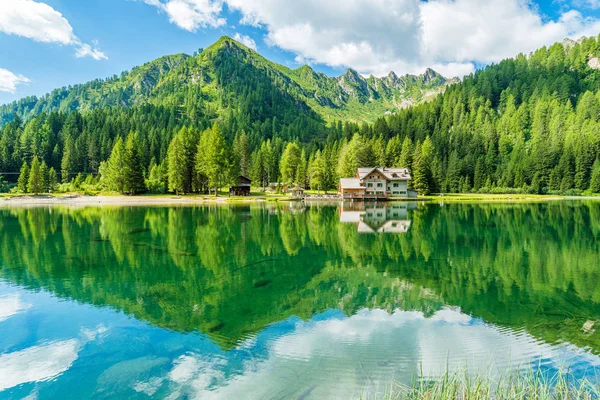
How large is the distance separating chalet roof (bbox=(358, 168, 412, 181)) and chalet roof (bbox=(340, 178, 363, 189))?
1.84 metres

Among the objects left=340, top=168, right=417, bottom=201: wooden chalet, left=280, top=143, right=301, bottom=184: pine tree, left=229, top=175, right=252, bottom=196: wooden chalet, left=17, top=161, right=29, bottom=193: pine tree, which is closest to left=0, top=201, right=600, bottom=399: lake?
left=229, top=175, right=252, bottom=196: wooden chalet

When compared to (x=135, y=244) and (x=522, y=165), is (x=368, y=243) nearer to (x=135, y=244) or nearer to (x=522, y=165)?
(x=135, y=244)

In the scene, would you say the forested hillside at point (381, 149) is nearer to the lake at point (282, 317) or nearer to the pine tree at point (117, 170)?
the pine tree at point (117, 170)

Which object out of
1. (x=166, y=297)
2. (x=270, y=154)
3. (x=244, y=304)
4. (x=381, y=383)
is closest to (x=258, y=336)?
(x=244, y=304)

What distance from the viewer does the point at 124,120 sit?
132375 mm

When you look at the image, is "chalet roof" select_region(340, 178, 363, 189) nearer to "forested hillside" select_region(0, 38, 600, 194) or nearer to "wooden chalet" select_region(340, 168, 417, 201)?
"wooden chalet" select_region(340, 168, 417, 201)

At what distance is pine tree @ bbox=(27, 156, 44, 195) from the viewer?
78.4 m

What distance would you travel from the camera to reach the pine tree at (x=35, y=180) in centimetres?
7844

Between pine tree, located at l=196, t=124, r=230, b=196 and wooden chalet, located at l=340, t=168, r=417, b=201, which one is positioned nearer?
pine tree, located at l=196, t=124, r=230, b=196

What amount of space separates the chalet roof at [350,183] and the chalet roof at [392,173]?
1837mm

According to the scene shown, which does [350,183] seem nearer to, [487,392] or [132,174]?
[132,174]

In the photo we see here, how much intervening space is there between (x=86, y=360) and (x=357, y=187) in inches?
3015

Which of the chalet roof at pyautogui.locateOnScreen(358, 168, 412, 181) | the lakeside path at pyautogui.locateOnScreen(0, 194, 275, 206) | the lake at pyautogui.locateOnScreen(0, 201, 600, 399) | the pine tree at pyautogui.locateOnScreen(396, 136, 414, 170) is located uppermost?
the pine tree at pyautogui.locateOnScreen(396, 136, 414, 170)

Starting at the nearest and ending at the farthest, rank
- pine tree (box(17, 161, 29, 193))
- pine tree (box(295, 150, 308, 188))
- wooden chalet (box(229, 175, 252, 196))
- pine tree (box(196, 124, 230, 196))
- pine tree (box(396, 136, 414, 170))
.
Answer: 1. pine tree (box(196, 124, 230, 196))
2. wooden chalet (box(229, 175, 252, 196))
3. pine tree (box(17, 161, 29, 193))
4. pine tree (box(396, 136, 414, 170))
5. pine tree (box(295, 150, 308, 188))
